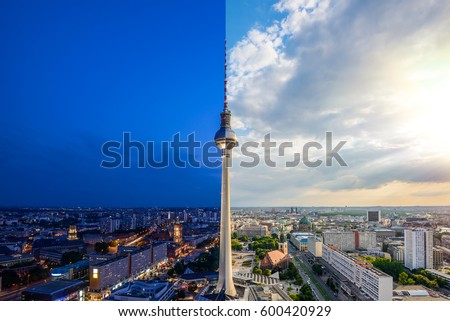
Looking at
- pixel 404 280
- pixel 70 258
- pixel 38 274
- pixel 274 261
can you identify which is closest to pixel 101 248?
pixel 70 258

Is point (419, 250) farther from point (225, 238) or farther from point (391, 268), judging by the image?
point (225, 238)

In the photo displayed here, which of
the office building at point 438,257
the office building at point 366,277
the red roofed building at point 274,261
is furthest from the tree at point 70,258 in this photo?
the office building at point 438,257

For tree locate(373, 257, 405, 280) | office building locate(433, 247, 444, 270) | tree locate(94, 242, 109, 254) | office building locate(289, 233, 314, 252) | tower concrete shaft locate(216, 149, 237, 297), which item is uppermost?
tower concrete shaft locate(216, 149, 237, 297)

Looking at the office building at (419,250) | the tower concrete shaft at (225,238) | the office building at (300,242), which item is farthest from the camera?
the office building at (300,242)

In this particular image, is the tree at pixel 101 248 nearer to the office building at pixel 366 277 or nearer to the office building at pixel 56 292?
the office building at pixel 56 292

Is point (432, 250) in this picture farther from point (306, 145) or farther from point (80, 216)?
point (80, 216)

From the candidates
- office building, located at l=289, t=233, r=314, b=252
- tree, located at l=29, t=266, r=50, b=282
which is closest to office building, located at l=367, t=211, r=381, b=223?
office building, located at l=289, t=233, r=314, b=252

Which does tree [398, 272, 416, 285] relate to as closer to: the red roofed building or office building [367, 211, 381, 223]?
the red roofed building
